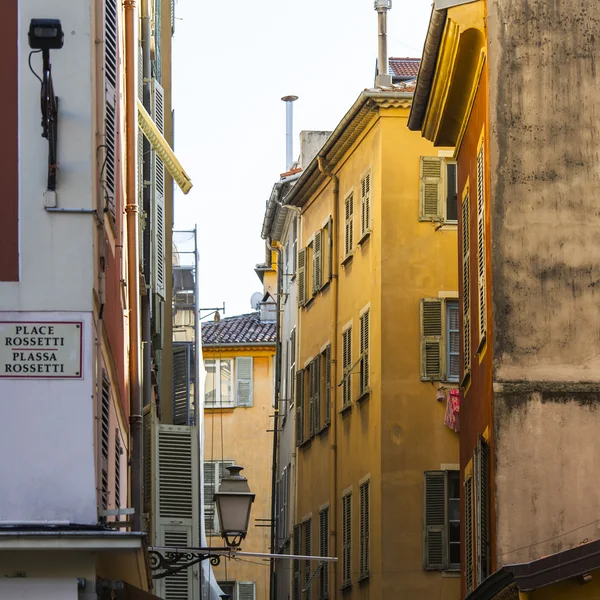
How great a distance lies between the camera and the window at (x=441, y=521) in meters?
26.3

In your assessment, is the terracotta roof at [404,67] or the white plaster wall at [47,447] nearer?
the white plaster wall at [47,447]

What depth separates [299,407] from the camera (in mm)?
34531

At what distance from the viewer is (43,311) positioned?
1127 centimetres

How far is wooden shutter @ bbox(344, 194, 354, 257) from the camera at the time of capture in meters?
30.2

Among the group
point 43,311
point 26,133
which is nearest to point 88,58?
point 26,133

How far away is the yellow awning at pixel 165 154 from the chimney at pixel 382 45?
1208 centimetres

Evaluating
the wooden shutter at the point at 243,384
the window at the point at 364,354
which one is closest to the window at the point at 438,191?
the window at the point at 364,354

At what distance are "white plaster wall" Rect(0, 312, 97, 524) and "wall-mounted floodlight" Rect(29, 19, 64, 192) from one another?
111cm

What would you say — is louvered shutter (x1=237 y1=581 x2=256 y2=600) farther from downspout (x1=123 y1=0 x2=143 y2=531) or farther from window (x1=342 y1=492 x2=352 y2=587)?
downspout (x1=123 y1=0 x2=143 y2=531)

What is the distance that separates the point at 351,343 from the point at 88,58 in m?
18.3

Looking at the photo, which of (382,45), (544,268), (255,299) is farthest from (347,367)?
(255,299)

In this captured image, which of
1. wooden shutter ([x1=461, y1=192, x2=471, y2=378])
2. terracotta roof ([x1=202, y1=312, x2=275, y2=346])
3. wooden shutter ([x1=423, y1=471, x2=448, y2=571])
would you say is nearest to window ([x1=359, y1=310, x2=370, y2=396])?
wooden shutter ([x1=423, y1=471, x2=448, y2=571])

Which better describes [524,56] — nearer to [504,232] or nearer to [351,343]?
[504,232]

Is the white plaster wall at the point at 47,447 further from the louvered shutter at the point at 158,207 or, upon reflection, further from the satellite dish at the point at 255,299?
the satellite dish at the point at 255,299
